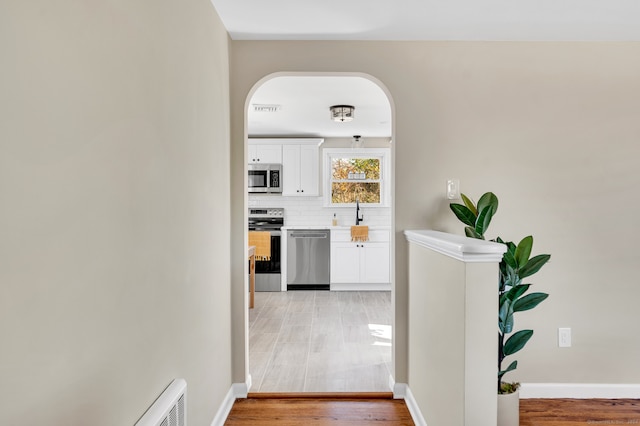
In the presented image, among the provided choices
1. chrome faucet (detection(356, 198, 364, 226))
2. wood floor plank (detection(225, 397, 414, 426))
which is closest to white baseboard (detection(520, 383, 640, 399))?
wood floor plank (detection(225, 397, 414, 426))

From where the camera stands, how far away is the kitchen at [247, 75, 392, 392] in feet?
14.6

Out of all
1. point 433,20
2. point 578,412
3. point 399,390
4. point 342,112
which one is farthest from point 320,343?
point 433,20

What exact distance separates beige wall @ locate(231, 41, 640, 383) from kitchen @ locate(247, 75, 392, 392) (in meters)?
1.17

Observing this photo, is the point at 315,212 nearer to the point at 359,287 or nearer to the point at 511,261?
the point at 359,287

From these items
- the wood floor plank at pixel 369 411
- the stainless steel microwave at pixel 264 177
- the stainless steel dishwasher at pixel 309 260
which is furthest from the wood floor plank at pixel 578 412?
the stainless steel microwave at pixel 264 177

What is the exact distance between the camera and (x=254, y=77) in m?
2.85

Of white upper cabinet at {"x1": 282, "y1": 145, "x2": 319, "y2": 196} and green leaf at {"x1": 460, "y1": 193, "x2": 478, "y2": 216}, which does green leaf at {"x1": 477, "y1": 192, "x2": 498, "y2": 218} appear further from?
white upper cabinet at {"x1": 282, "y1": 145, "x2": 319, "y2": 196}

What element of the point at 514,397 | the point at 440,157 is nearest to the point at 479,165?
the point at 440,157

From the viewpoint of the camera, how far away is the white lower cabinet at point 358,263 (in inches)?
252

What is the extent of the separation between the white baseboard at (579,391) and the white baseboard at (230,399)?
1929mm

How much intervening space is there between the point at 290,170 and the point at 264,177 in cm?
45

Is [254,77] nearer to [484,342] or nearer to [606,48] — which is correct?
[484,342]

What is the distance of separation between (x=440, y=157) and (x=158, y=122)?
195cm

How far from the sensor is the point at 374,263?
6.40 m
